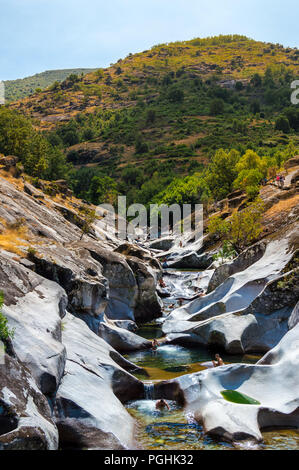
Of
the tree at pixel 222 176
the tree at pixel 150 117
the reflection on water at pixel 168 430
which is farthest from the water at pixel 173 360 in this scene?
the tree at pixel 150 117

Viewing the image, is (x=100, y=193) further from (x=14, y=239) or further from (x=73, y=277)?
(x=73, y=277)

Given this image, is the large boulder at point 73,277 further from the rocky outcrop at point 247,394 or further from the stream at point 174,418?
the rocky outcrop at point 247,394

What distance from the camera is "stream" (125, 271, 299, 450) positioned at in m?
14.8

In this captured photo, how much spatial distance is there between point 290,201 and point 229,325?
112 ft

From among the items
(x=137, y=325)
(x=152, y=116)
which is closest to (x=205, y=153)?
(x=152, y=116)

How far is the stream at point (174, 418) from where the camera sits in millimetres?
14812

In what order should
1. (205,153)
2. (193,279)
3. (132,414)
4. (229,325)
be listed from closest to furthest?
(132,414)
(229,325)
(193,279)
(205,153)

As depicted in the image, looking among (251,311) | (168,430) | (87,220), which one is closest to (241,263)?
(251,311)

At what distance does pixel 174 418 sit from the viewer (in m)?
17.5

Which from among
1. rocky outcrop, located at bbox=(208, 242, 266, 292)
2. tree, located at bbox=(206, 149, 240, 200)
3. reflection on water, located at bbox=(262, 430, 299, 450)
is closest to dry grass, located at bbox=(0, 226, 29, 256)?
reflection on water, located at bbox=(262, 430, 299, 450)

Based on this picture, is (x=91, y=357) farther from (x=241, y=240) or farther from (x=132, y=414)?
(x=241, y=240)

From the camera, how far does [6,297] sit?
52.7ft

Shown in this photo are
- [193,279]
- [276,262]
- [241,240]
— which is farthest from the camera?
[193,279]

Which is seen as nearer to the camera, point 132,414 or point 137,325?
point 132,414
